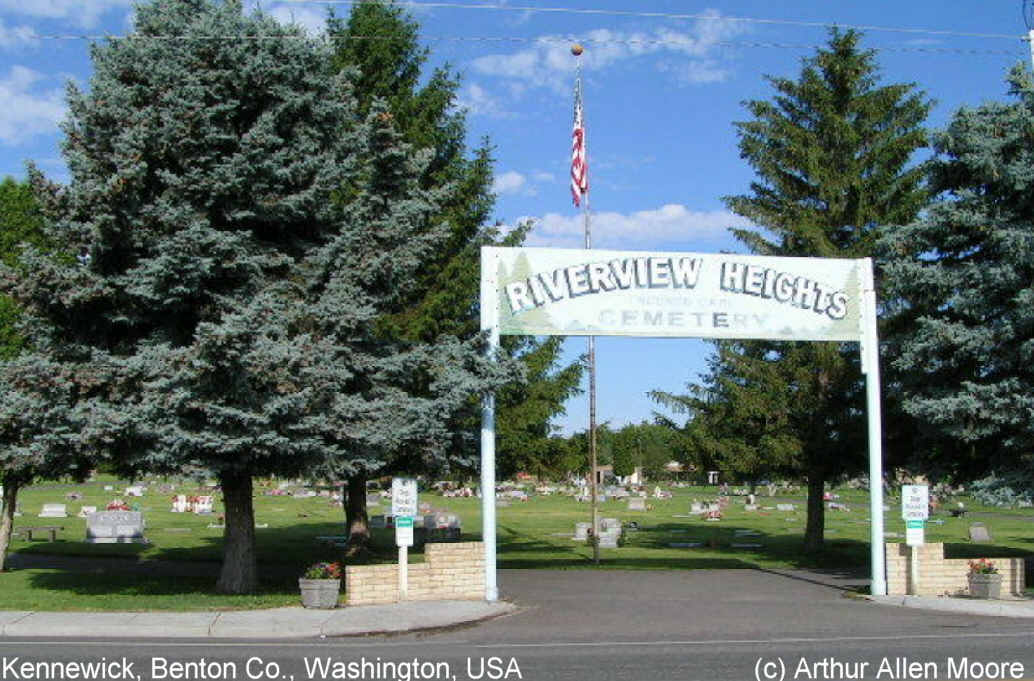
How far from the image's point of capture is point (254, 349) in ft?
49.3

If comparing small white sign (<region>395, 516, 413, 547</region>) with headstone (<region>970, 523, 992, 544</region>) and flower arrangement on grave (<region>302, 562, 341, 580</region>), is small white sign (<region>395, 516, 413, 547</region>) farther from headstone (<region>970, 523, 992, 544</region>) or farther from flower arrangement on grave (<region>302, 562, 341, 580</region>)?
headstone (<region>970, 523, 992, 544</region>)

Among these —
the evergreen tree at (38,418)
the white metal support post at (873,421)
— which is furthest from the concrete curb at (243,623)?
the white metal support post at (873,421)

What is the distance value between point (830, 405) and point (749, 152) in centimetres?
806

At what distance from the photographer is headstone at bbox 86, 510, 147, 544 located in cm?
3069

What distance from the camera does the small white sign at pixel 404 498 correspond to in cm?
1625

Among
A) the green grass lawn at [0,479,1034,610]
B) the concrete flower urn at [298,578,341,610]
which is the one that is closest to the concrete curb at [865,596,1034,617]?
the green grass lawn at [0,479,1034,610]

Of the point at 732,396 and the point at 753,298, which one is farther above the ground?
the point at 753,298

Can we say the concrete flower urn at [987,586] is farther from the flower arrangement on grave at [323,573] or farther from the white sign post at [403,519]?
the flower arrangement on grave at [323,573]

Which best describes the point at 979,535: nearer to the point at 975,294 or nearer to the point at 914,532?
the point at 975,294

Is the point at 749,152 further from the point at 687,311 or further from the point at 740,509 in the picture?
the point at 740,509

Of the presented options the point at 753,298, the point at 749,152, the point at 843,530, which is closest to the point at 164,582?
the point at 753,298

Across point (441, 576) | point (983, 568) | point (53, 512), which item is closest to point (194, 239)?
point (441, 576)

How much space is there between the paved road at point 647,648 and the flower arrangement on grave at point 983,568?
1.86 meters

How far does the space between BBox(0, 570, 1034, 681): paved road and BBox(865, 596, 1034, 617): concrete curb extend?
20.5 inches
